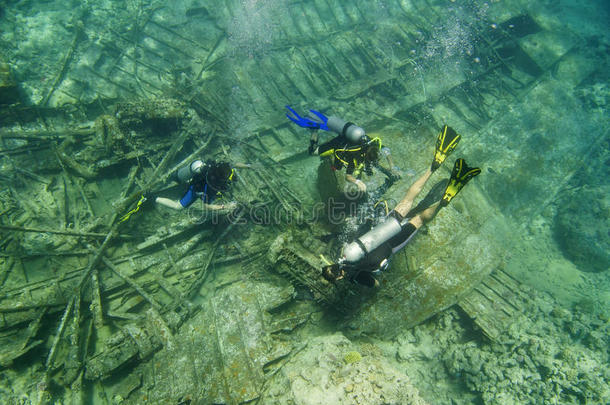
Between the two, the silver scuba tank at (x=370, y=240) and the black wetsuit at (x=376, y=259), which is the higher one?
the silver scuba tank at (x=370, y=240)

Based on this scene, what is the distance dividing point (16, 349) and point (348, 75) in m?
12.6

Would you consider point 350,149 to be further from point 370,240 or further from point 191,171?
point 191,171

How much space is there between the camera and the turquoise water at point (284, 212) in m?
4.86

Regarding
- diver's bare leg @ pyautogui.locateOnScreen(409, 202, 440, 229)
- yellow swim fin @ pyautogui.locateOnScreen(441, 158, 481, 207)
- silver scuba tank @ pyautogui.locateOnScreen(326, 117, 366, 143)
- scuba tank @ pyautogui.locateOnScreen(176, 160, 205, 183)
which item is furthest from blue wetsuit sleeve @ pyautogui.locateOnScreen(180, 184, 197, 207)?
yellow swim fin @ pyautogui.locateOnScreen(441, 158, 481, 207)

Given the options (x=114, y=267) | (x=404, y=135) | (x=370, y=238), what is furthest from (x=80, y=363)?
(x=404, y=135)

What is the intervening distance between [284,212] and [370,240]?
276cm

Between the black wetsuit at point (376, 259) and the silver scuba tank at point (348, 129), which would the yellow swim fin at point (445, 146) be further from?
the silver scuba tank at point (348, 129)

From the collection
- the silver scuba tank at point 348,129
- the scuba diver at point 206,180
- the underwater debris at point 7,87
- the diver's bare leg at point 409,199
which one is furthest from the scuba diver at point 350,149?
the underwater debris at point 7,87

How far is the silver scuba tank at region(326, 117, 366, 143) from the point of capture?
4.86m

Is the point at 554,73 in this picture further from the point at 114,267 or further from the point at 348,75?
the point at 114,267

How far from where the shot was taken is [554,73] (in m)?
11.2

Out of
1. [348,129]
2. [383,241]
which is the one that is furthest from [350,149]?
[383,241]

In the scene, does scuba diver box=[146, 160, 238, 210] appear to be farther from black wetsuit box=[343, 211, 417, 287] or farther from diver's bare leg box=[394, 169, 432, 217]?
diver's bare leg box=[394, 169, 432, 217]

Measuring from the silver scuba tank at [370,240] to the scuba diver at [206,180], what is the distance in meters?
2.81
